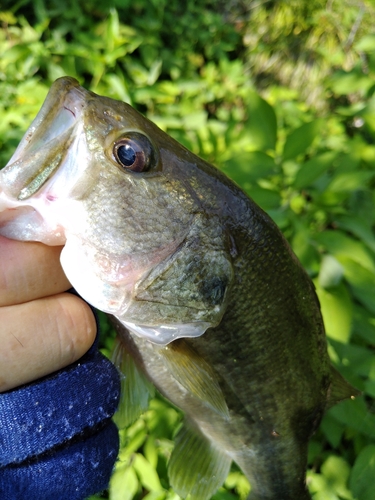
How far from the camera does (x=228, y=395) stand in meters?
1.19

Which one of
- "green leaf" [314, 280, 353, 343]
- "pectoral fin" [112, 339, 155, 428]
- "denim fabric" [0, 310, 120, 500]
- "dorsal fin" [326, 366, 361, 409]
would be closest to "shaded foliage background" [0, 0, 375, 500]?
"green leaf" [314, 280, 353, 343]

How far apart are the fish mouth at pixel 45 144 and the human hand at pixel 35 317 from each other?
0.14 m

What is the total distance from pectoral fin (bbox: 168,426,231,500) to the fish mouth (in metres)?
0.98

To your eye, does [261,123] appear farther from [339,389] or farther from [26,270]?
[26,270]

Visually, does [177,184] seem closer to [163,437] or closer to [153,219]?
[153,219]

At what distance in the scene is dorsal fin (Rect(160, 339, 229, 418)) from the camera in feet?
3.30

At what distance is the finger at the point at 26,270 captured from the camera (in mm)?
833

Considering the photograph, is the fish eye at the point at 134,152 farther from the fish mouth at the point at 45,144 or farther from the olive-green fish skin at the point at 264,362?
the olive-green fish skin at the point at 264,362

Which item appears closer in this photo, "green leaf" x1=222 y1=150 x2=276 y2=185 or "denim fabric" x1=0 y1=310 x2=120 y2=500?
"denim fabric" x1=0 y1=310 x2=120 y2=500

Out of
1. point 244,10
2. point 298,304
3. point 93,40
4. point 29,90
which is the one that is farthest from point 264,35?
point 298,304

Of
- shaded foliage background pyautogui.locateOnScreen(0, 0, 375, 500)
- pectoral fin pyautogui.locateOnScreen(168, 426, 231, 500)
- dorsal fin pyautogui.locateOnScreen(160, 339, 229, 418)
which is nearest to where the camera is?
dorsal fin pyautogui.locateOnScreen(160, 339, 229, 418)

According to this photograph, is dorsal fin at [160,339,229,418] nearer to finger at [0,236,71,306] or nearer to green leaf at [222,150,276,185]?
finger at [0,236,71,306]

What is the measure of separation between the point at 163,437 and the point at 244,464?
1.55 feet

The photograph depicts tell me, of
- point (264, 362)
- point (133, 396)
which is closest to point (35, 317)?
point (133, 396)
